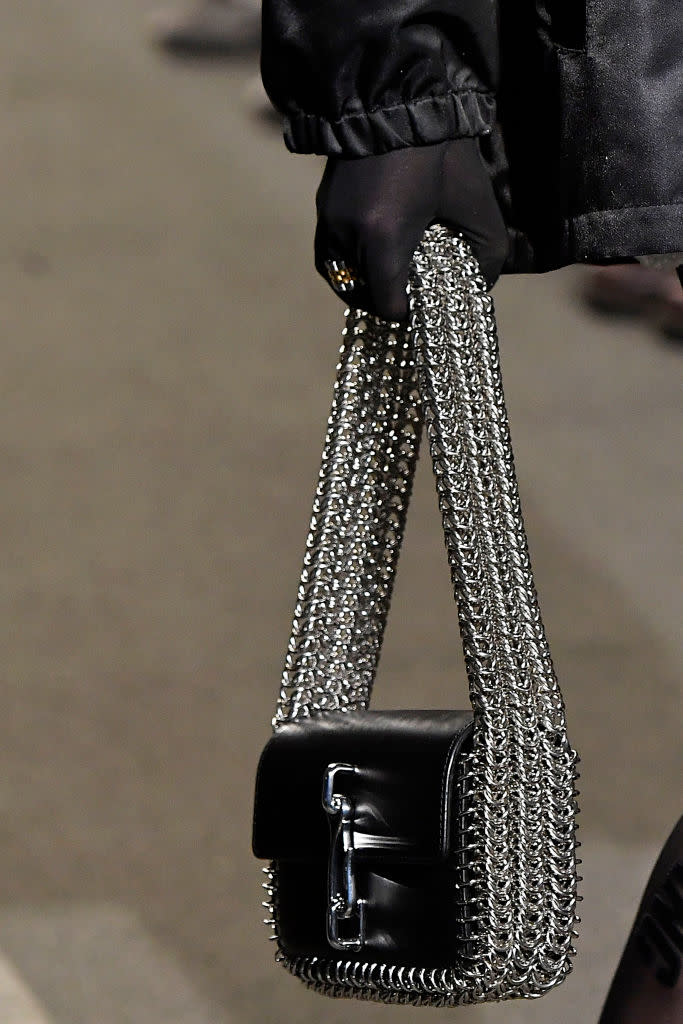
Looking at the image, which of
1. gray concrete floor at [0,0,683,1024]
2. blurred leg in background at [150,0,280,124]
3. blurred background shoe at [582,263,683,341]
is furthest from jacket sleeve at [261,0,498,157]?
blurred leg in background at [150,0,280,124]

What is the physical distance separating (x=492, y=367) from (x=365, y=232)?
0.47ft

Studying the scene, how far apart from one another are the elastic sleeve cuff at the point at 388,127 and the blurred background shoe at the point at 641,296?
2072mm

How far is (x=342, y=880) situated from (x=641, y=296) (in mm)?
2255

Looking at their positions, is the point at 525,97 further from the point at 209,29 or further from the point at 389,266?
the point at 209,29

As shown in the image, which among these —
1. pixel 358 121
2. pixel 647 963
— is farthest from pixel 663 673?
pixel 358 121

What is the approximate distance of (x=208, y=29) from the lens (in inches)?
193

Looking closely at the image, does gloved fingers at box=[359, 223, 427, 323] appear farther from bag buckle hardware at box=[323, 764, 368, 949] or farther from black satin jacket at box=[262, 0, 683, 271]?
bag buckle hardware at box=[323, 764, 368, 949]

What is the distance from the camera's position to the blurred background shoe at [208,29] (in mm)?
4945

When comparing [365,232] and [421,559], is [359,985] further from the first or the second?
[421,559]

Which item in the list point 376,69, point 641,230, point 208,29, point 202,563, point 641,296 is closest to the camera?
point 376,69

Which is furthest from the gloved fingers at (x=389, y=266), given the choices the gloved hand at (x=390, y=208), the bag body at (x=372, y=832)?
the bag body at (x=372, y=832)

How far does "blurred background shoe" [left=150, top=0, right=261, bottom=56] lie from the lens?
4945mm

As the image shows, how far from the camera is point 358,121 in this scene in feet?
3.75

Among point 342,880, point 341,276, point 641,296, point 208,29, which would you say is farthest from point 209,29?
point 342,880
